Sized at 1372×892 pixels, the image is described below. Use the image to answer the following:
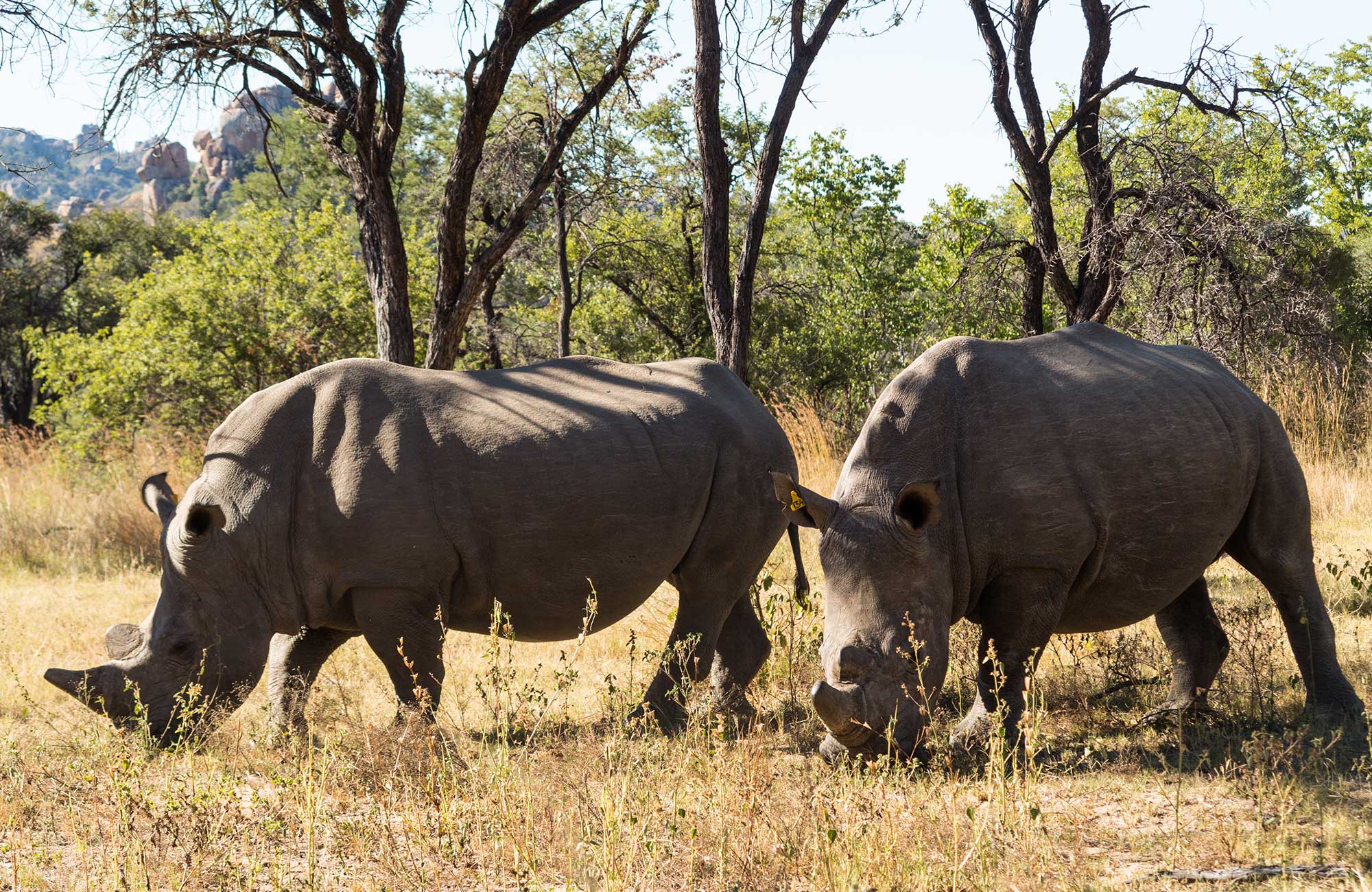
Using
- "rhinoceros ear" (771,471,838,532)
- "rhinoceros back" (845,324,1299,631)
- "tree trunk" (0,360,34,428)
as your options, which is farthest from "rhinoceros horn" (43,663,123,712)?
"tree trunk" (0,360,34,428)

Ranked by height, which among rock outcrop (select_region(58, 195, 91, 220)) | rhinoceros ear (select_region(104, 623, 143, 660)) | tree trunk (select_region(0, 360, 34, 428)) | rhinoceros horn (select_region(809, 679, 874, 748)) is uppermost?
rock outcrop (select_region(58, 195, 91, 220))

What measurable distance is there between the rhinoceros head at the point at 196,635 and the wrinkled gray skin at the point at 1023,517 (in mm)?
2627

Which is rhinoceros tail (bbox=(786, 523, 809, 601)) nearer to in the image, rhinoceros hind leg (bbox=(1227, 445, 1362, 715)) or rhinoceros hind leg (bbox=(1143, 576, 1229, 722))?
rhinoceros hind leg (bbox=(1143, 576, 1229, 722))

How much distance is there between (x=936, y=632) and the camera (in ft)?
16.0

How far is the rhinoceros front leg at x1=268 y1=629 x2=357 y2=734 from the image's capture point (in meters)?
6.11

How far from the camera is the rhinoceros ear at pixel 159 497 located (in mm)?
6074

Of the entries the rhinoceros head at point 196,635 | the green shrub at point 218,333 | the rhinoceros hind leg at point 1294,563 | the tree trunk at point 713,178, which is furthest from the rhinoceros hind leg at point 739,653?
the green shrub at point 218,333

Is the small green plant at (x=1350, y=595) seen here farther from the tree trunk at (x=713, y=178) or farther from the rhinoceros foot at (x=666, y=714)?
the rhinoceros foot at (x=666, y=714)

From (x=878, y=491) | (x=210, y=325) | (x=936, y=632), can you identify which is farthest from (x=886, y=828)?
(x=210, y=325)

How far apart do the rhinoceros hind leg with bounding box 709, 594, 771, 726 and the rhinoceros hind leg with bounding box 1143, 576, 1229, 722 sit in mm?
2021

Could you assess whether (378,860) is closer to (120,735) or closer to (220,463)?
(120,735)

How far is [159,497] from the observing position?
6.11 m

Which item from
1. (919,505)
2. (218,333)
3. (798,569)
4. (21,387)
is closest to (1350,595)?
(798,569)

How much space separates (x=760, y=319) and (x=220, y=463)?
1691 centimetres
